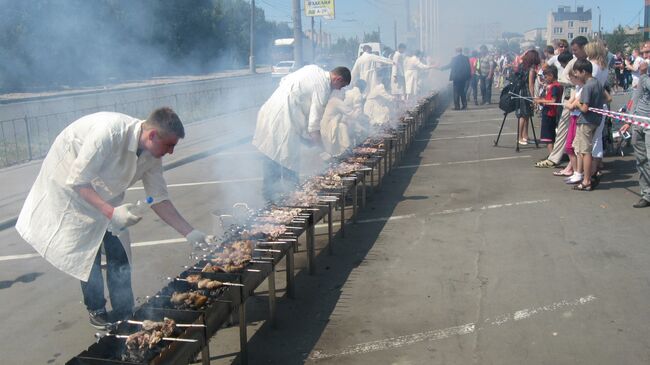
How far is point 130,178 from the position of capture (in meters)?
4.01

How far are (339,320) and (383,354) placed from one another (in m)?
0.64

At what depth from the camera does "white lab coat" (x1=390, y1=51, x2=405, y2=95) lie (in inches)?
683

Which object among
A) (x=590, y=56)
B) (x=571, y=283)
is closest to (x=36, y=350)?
(x=571, y=283)

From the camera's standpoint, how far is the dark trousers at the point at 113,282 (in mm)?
4215

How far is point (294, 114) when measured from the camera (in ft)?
23.3

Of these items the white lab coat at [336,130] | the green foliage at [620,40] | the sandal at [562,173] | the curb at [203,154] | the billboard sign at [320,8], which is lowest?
the sandal at [562,173]

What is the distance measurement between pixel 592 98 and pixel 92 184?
6863 millimetres

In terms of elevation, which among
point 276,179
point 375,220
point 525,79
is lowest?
point 375,220

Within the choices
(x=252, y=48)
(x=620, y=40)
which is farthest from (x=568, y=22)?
(x=252, y=48)

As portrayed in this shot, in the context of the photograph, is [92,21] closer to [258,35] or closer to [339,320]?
[339,320]

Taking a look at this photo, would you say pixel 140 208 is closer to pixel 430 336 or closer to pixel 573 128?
pixel 430 336

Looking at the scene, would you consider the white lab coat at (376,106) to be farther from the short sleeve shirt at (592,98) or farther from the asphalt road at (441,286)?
the short sleeve shirt at (592,98)

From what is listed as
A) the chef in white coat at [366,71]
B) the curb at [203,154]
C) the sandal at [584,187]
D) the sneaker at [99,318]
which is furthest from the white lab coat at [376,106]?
the sneaker at [99,318]

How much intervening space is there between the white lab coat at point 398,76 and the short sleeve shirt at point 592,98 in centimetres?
962
